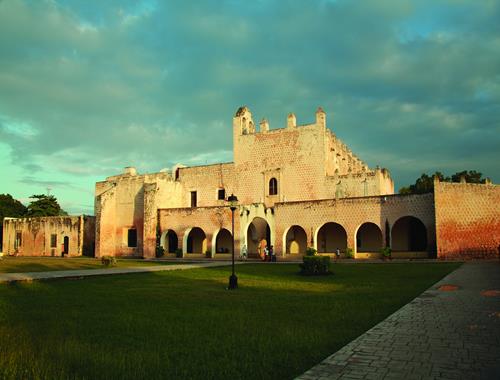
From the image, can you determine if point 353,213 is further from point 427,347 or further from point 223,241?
point 427,347

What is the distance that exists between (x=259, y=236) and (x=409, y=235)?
10.6 meters

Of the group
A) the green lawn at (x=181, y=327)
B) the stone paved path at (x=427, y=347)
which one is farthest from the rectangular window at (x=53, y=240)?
the stone paved path at (x=427, y=347)

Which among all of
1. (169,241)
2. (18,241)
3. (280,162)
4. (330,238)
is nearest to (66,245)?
(18,241)

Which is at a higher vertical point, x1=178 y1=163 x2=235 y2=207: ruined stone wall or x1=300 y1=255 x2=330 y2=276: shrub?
x1=178 y1=163 x2=235 y2=207: ruined stone wall

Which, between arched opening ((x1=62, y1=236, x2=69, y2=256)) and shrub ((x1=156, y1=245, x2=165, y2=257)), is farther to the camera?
arched opening ((x1=62, y1=236, x2=69, y2=256))

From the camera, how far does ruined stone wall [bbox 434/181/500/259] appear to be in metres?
22.2

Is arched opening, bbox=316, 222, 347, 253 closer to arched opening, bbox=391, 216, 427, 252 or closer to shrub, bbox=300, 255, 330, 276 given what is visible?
arched opening, bbox=391, 216, 427, 252

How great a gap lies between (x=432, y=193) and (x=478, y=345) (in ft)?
67.0

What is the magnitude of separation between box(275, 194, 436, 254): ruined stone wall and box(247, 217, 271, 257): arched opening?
2622 mm

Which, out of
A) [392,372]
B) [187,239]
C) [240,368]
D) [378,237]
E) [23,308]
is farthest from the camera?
[187,239]

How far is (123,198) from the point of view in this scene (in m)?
37.5

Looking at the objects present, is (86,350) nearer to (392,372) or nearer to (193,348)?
(193,348)

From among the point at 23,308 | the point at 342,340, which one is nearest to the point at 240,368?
the point at 342,340

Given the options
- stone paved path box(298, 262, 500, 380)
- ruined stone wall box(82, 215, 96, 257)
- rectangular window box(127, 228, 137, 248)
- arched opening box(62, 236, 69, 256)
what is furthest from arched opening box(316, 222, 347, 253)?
arched opening box(62, 236, 69, 256)
